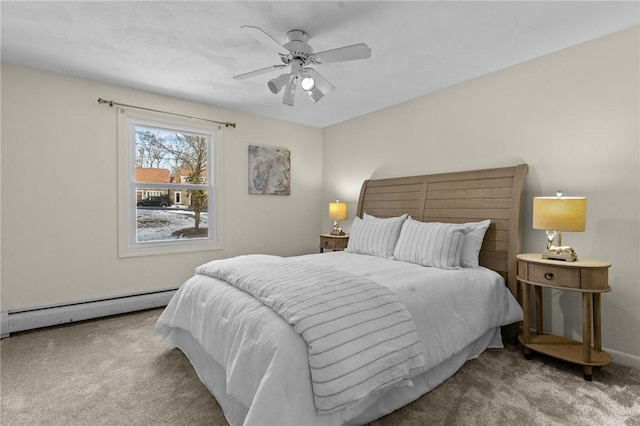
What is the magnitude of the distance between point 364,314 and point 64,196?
10.7 ft

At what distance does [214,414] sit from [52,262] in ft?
8.34

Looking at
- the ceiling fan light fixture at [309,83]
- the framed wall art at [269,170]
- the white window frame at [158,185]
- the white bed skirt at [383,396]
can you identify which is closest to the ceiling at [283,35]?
the ceiling fan light fixture at [309,83]

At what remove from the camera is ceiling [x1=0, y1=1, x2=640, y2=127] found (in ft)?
6.95

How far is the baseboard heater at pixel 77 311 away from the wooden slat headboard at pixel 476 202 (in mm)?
2870

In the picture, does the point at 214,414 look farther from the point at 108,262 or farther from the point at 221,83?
the point at 221,83

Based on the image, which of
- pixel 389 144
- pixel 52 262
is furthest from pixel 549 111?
pixel 52 262

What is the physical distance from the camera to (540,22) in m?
2.28

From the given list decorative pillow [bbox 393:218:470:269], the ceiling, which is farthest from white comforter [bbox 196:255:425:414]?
the ceiling

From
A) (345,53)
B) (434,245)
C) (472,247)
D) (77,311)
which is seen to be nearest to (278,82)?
(345,53)

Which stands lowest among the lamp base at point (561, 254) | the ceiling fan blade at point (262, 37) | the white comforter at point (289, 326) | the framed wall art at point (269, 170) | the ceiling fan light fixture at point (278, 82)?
the white comforter at point (289, 326)

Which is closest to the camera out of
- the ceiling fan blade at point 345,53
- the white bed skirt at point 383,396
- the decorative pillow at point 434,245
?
the white bed skirt at point 383,396

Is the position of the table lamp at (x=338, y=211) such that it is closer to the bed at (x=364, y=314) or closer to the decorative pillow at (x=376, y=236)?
the decorative pillow at (x=376, y=236)

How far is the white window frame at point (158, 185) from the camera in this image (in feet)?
11.5

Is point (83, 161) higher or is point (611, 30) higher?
point (611, 30)
